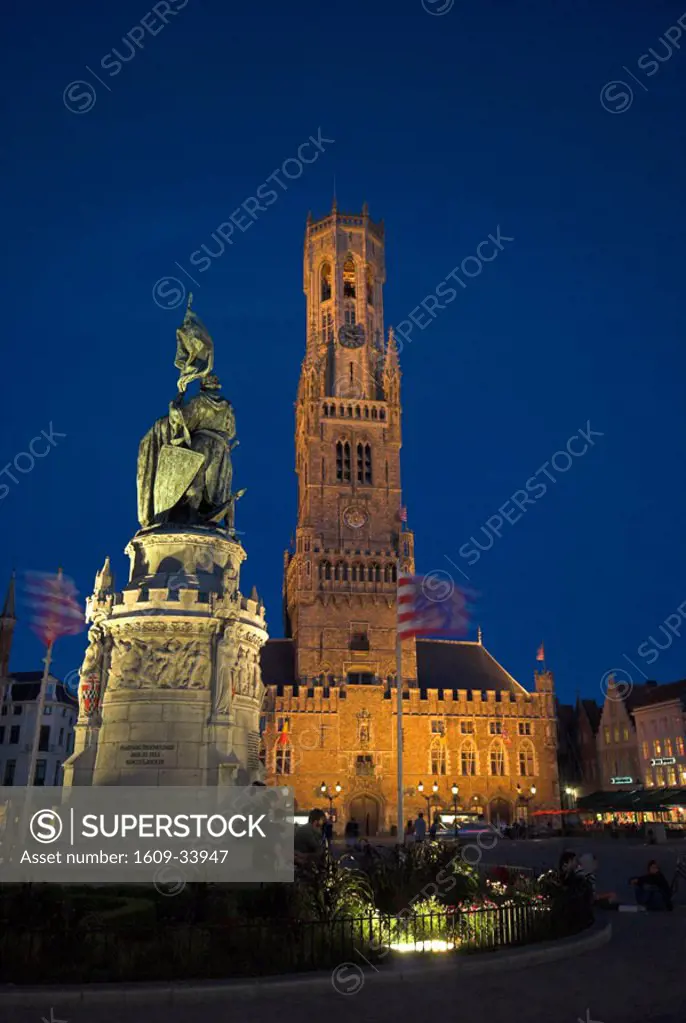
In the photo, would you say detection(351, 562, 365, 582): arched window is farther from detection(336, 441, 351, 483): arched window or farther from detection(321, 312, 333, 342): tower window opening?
detection(321, 312, 333, 342): tower window opening

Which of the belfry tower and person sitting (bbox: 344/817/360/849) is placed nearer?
person sitting (bbox: 344/817/360/849)

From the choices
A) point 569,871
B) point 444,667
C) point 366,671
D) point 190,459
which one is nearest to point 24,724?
point 366,671

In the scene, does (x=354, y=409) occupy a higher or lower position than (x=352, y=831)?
higher

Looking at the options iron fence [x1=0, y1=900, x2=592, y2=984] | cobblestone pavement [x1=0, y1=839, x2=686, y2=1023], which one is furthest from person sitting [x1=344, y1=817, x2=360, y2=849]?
cobblestone pavement [x1=0, y1=839, x2=686, y2=1023]

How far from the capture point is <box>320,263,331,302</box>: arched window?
76562mm

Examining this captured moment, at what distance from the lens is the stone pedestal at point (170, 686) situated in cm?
1994

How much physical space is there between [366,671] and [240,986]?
52861 millimetres

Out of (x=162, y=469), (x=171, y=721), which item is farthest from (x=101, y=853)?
(x=162, y=469)

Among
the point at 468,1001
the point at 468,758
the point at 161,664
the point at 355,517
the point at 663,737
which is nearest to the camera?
the point at 468,1001

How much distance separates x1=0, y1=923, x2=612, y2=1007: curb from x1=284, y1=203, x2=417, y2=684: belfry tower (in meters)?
49.3

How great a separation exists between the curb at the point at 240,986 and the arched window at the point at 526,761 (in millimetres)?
52946

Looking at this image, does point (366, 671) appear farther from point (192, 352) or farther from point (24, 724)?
point (192, 352)

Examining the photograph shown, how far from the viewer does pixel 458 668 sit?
67.5 meters

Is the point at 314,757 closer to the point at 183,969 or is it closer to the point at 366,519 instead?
the point at 366,519
